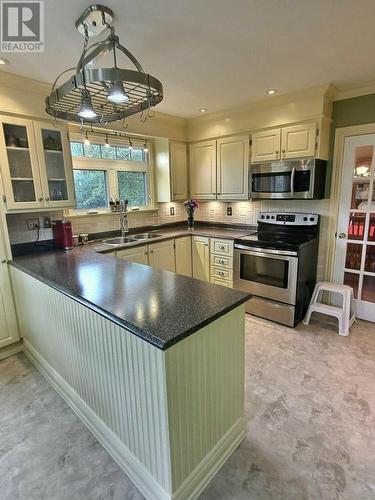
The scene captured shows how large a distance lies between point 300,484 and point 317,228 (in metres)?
2.56

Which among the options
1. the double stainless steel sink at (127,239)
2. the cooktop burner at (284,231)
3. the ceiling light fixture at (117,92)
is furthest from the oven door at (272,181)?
the ceiling light fixture at (117,92)

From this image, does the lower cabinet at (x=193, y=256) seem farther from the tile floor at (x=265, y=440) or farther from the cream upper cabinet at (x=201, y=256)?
the tile floor at (x=265, y=440)

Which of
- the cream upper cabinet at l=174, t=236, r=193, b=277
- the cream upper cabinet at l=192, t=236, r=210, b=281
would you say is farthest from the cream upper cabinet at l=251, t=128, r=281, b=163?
the cream upper cabinet at l=174, t=236, r=193, b=277

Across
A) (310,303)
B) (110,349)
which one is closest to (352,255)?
(310,303)

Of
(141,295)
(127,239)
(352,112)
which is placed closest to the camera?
(141,295)

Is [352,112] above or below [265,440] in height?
above

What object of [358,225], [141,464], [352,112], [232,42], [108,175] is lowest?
[141,464]

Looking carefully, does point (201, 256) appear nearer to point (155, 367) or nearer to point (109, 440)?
point (109, 440)

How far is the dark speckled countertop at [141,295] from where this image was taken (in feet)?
3.94

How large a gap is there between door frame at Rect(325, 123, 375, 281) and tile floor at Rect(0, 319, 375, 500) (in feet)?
3.70

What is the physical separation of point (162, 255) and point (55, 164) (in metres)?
1.61

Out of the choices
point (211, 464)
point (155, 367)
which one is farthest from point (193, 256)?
point (155, 367)

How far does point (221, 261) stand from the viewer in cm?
369

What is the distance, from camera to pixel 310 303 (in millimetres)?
3168
